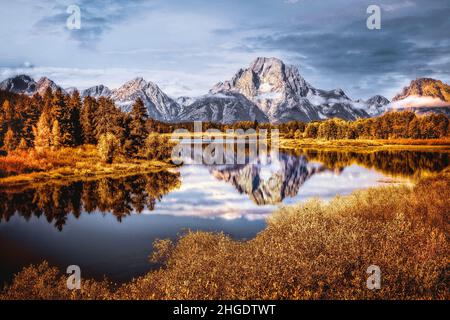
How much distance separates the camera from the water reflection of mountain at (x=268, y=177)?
51600 mm

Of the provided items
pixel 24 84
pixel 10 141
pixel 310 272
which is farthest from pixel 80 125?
pixel 310 272

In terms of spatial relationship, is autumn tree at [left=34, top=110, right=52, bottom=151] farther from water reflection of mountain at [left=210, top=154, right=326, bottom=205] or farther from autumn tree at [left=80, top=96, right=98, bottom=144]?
water reflection of mountain at [left=210, top=154, right=326, bottom=205]

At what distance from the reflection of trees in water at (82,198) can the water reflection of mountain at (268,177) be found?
11.9 m

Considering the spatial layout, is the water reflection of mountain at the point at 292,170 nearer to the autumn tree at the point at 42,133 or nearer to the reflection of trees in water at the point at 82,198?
the reflection of trees in water at the point at 82,198

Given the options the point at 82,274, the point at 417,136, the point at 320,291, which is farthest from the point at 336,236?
the point at 417,136

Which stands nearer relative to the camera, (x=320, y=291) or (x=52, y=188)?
(x=320, y=291)

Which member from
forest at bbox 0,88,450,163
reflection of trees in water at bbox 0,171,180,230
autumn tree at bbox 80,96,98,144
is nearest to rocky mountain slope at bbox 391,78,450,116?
forest at bbox 0,88,450,163

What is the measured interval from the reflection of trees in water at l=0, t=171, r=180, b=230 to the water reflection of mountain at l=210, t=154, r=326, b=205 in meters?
11.9

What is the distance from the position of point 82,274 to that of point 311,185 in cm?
4088

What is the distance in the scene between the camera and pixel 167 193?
162 ft

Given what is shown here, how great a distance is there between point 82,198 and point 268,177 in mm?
31079

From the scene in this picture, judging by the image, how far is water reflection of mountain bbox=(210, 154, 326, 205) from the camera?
169 ft
